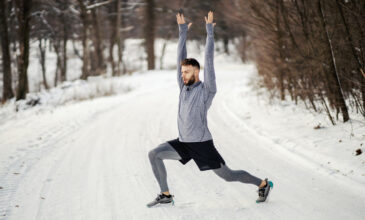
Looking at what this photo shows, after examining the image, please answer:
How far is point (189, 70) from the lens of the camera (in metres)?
3.69

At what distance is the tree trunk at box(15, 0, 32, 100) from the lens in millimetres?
15782

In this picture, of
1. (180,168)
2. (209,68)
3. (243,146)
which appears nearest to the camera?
(209,68)

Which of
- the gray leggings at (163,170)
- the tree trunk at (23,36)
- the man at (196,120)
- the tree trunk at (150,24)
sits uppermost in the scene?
the tree trunk at (150,24)

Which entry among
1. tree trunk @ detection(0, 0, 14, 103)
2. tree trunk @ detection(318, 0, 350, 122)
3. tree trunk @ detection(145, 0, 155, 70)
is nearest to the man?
tree trunk @ detection(318, 0, 350, 122)

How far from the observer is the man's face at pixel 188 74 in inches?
145

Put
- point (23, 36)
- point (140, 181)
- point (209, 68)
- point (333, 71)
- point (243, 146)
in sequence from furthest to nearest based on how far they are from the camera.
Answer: point (23, 36) → point (243, 146) → point (333, 71) → point (140, 181) → point (209, 68)

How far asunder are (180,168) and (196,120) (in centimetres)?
227

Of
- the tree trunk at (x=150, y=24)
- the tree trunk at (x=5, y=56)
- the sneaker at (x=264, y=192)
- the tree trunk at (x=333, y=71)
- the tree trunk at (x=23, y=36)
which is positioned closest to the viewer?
the sneaker at (x=264, y=192)

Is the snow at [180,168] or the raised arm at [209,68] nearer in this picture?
the raised arm at [209,68]

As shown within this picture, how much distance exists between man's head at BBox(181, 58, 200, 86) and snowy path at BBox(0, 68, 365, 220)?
160 cm

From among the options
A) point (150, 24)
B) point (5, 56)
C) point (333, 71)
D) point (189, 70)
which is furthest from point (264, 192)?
point (150, 24)

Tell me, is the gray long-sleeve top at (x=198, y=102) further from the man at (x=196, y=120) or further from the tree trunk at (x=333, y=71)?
the tree trunk at (x=333, y=71)

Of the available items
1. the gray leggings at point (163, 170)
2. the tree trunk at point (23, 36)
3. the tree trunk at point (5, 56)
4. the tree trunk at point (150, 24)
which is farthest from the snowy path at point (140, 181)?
the tree trunk at point (150, 24)

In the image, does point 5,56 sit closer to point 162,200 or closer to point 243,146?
point 243,146
